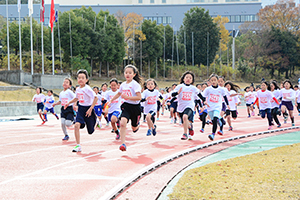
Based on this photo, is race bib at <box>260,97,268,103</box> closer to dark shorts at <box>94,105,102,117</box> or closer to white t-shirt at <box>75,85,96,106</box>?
dark shorts at <box>94,105,102,117</box>

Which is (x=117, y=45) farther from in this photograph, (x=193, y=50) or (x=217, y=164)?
(x=217, y=164)

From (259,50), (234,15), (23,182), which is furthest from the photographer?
(234,15)

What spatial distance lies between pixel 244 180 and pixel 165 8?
3791 inches

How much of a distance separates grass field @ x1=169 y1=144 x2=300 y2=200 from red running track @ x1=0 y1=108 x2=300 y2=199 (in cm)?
127

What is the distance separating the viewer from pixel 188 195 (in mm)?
5254

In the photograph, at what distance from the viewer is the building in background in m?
94.1

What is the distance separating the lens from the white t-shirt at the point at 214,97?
11.7 metres

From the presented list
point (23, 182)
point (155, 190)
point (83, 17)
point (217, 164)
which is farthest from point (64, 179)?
point (83, 17)

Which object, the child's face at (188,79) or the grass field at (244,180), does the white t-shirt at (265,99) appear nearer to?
the child's face at (188,79)

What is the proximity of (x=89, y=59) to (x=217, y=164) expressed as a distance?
48040 millimetres

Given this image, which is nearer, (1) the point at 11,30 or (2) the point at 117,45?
(1) the point at 11,30

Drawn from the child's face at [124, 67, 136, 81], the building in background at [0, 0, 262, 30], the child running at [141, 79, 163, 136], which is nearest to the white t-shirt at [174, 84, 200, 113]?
the child running at [141, 79, 163, 136]

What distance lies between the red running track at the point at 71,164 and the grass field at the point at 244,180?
49.8 inches

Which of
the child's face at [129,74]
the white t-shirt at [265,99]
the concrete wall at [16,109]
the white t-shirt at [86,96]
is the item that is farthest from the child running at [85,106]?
the concrete wall at [16,109]
